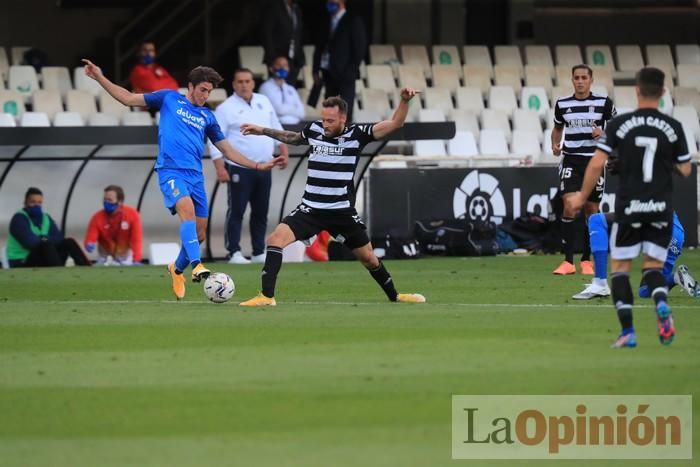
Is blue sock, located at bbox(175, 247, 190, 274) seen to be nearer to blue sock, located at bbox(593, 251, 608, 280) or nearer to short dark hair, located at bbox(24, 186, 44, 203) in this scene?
blue sock, located at bbox(593, 251, 608, 280)

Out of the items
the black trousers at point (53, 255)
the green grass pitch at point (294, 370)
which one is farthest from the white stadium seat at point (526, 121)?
the green grass pitch at point (294, 370)

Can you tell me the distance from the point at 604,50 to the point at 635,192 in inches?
793

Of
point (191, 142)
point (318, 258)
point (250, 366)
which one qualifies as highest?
point (191, 142)

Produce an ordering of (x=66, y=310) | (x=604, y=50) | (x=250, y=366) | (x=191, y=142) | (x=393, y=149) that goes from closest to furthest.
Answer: (x=250, y=366), (x=66, y=310), (x=191, y=142), (x=393, y=149), (x=604, y=50)

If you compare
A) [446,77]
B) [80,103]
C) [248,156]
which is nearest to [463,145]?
[446,77]

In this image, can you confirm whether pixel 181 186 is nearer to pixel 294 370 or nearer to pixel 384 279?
pixel 384 279

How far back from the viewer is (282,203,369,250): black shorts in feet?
44.2

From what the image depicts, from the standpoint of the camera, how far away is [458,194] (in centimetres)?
2197

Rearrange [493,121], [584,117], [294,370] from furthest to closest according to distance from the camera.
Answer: [493,121] → [584,117] → [294,370]

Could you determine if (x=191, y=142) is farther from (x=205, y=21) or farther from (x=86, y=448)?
(x=205, y=21)

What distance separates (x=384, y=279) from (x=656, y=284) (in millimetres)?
3949

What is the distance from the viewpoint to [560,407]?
8164 mm

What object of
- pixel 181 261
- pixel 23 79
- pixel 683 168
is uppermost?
pixel 683 168

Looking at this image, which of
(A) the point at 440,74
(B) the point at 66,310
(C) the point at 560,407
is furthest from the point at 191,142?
(A) the point at 440,74
